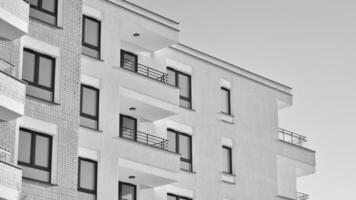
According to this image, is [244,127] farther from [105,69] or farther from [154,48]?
[105,69]

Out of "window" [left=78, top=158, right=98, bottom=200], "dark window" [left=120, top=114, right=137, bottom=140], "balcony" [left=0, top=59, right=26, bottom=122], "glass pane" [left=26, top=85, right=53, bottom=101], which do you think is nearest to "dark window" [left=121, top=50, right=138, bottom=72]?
"dark window" [left=120, top=114, right=137, bottom=140]

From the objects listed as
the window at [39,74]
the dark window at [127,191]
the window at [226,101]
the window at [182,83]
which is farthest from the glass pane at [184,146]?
the window at [39,74]

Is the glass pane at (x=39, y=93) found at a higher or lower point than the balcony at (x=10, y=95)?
higher

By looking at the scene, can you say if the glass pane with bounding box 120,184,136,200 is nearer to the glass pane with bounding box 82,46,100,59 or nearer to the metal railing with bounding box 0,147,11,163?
the glass pane with bounding box 82,46,100,59

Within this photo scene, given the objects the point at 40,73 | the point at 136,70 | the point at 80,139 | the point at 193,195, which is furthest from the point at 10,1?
the point at 193,195

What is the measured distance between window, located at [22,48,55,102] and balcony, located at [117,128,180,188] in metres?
4.97

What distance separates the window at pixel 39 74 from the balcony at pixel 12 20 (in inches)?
68.5

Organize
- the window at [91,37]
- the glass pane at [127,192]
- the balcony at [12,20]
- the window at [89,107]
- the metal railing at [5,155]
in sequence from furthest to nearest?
1. the glass pane at [127,192]
2. the window at [91,37]
3. the window at [89,107]
4. the balcony at [12,20]
5. the metal railing at [5,155]

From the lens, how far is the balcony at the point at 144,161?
137 ft

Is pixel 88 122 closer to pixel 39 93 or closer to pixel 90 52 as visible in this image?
pixel 90 52

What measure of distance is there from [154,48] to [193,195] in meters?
6.94

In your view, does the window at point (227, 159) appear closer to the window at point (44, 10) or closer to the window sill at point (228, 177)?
the window sill at point (228, 177)

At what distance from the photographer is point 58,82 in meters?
38.0

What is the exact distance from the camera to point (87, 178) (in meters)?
40.1
